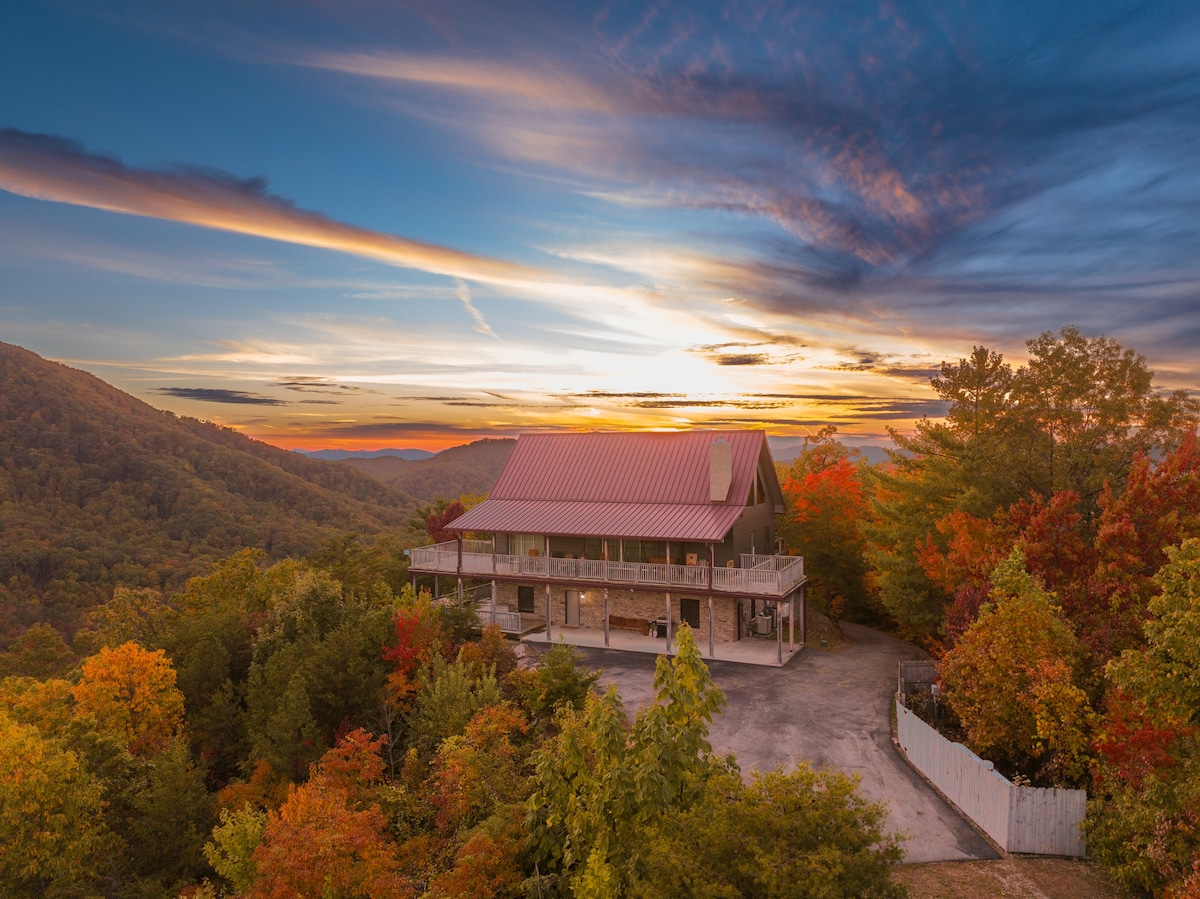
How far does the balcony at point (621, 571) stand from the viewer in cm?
2948

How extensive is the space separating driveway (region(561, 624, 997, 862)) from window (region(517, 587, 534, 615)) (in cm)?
558

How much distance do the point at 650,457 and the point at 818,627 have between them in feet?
38.3

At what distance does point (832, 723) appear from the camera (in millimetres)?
22625

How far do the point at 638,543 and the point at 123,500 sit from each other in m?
102

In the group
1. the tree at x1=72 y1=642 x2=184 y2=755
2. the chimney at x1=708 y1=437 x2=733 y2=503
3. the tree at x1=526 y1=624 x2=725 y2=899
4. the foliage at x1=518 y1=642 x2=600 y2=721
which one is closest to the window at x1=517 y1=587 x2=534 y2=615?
the chimney at x1=708 y1=437 x2=733 y2=503

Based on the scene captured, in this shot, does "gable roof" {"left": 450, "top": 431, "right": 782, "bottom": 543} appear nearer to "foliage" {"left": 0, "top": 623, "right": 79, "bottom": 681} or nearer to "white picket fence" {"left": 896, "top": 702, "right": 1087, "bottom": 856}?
"white picket fence" {"left": 896, "top": 702, "right": 1087, "bottom": 856}

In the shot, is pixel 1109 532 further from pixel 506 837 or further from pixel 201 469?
pixel 201 469

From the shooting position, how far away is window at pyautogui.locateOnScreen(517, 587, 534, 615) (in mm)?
36094

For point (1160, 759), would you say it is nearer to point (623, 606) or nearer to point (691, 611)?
point (691, 611)

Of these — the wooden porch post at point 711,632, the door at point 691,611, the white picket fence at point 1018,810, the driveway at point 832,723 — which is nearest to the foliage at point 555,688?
the driveway at point 832,723

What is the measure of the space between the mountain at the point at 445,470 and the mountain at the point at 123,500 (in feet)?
20.1

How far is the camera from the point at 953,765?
17.9 m

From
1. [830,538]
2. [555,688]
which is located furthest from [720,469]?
[555,688]

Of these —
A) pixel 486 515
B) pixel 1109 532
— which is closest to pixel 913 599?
pixel 1109 532
